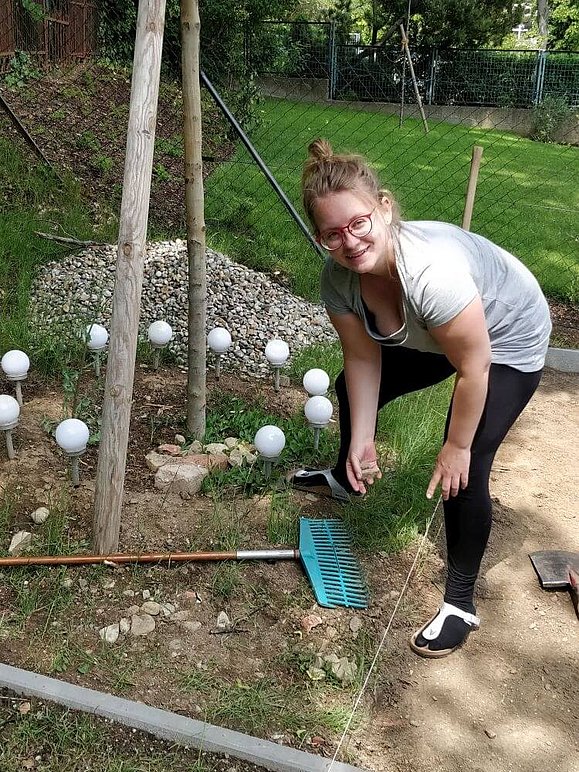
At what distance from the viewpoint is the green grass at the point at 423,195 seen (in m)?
5.55

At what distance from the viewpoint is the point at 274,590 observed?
2.40 metres

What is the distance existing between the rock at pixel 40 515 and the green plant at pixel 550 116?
585 inches

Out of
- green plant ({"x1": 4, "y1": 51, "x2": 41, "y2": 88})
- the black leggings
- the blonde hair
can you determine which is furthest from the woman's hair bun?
green plant ({"x1": 4, "y1": 51, "x2": 41, "y2": 88})

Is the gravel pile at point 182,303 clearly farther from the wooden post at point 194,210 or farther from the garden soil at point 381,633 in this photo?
the garden soil at point 381,633

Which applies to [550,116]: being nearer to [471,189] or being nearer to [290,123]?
[290,123]

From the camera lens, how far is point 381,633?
7.49ft

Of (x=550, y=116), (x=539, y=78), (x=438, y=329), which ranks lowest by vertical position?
(x=438, y=329)

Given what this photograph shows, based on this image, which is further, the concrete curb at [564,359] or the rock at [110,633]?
the concrete curb at [564,359]

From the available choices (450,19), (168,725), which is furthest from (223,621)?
(450,19)

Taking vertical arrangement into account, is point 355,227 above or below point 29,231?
Answer: above

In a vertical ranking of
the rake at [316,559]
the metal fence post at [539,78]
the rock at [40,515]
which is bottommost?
the rake at [316,559]

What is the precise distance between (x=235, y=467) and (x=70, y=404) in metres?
0.98

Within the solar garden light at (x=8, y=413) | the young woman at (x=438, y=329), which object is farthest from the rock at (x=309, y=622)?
the solar garden light at (x=8, y=413)

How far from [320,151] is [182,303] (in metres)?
2.86
